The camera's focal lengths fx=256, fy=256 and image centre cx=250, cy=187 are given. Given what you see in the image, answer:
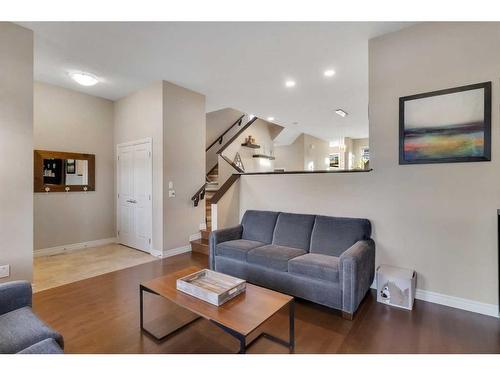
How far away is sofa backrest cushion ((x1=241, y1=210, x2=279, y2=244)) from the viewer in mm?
3533

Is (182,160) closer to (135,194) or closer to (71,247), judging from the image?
(135,194)

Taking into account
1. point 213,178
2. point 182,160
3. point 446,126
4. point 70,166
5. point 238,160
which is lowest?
point 213,178

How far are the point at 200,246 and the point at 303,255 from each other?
2313 mm

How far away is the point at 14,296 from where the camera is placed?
1.70 metres

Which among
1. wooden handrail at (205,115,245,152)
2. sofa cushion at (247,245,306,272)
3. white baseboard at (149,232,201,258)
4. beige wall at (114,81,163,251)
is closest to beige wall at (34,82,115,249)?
beige wall at (114,81,163,251)

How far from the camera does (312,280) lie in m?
2.57

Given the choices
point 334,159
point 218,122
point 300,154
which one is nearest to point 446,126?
point 218,122

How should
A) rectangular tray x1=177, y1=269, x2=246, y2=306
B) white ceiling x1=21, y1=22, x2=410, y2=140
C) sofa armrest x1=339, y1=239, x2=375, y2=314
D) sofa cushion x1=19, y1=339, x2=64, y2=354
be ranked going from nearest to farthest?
sofa cushion x1=19, y1=339, x2=64, y2=354 < rectangular tray x1=177, y1=269, x2=246, y2=306 < sofa armrest x1=339, y1=239, x2=375, y2=314 < white ceiling x1=21, y1=22, x2=410, y2=140

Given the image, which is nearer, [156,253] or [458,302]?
[458,302]

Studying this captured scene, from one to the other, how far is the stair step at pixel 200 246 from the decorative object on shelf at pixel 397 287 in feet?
9.36

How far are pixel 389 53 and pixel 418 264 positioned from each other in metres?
2.42

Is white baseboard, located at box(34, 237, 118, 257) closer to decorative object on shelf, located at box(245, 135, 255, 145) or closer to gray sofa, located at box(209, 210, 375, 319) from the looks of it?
gray sofa, located at box(209, 210, 375, 319)

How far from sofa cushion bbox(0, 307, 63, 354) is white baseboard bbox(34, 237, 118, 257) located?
11.6ft
